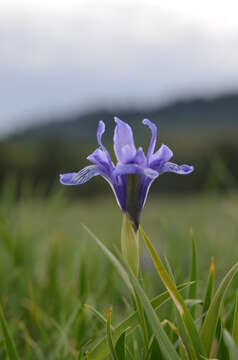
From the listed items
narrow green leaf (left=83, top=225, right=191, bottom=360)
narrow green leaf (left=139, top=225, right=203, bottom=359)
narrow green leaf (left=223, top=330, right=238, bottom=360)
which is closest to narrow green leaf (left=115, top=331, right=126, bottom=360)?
narrow green leaf (left=83, top=225, right=191, bottom=360)

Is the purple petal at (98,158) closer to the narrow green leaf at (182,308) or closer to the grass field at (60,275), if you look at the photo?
the narrow green leaf at (182,308)

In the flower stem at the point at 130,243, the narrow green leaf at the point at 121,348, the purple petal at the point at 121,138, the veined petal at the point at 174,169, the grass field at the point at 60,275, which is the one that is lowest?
the grass field at the point at 60,275

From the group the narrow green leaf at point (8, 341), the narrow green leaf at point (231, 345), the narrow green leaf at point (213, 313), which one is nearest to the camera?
the narrow green leaf at point (231, 345)

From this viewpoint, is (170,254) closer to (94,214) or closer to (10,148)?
(94,214)

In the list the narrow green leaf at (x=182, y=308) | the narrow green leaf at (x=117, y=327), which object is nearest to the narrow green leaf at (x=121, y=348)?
the narrow green leaf at (x=117, y=327)

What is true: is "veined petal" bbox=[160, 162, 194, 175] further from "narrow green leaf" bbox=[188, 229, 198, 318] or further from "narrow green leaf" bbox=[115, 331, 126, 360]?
"narrow green leaf" bbox=[115, 331, 126, 360]

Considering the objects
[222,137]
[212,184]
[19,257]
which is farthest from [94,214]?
[19,257]

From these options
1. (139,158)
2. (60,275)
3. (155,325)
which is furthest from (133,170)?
(60,275)
